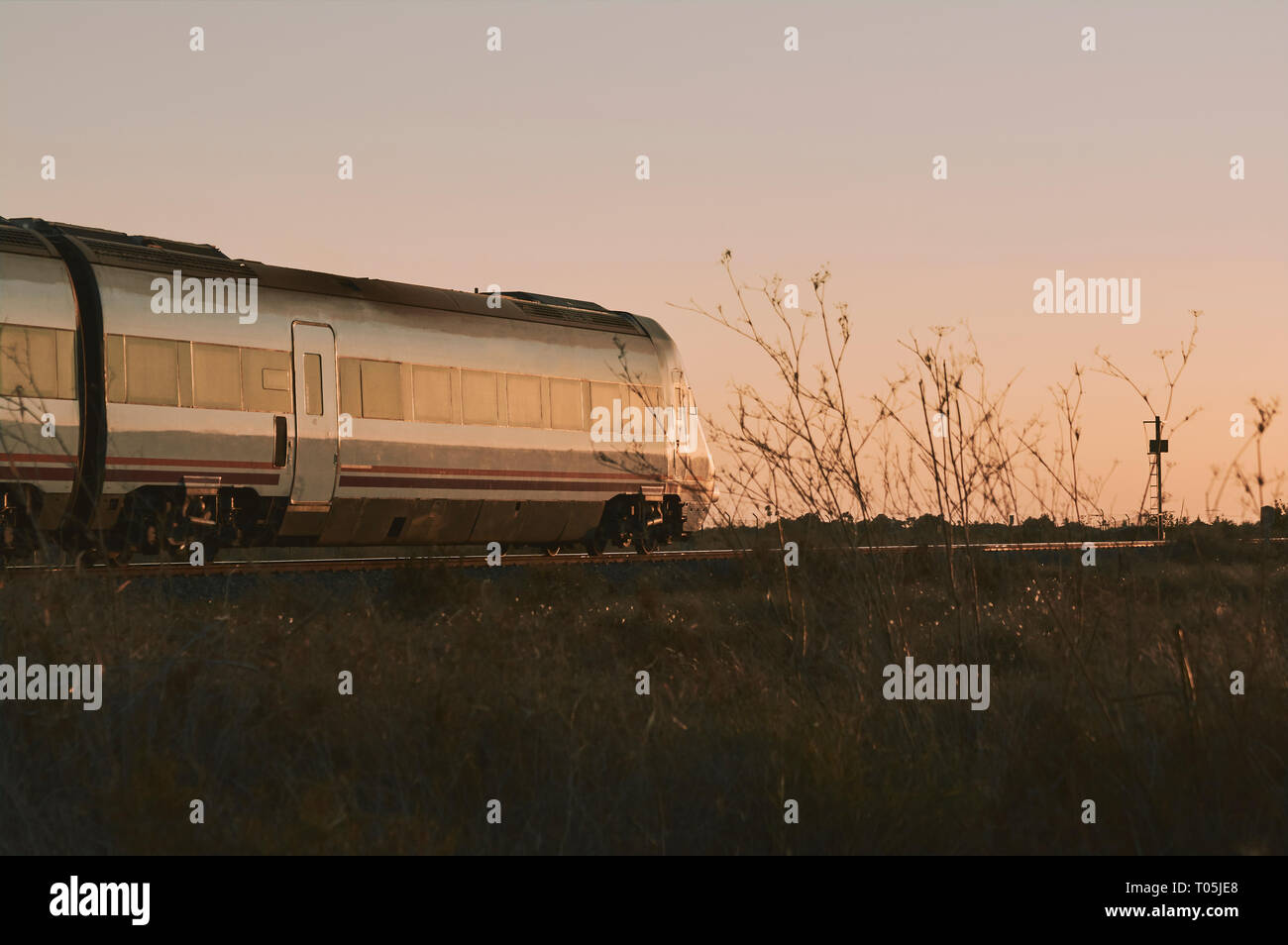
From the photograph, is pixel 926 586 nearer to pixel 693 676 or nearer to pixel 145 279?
pixel 693 676

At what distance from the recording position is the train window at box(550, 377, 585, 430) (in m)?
19.3

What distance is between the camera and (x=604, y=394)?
20.2 meters

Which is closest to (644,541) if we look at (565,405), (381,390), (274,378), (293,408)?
(565,405)

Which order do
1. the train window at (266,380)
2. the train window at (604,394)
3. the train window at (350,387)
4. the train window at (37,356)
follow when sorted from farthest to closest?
the train window at (604,394) < the train window at (350,387) < the train window at (266,380) < the train window at (37,356)

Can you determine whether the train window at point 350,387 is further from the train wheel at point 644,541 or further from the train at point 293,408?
the train wheel at point 644,541

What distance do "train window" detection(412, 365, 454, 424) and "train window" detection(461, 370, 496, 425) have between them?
26cm

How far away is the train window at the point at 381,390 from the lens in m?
16.9

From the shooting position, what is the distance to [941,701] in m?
7.18

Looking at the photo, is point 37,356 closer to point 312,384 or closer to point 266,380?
point 266,380

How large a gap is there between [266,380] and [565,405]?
4764 millimetres

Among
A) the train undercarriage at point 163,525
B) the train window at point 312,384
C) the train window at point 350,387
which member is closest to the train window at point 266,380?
the train window at point 312,384

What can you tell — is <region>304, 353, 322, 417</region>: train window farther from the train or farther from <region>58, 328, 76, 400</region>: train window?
<region>58, 328, 76, 400</region>: train window

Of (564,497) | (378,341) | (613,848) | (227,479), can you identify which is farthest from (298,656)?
(564,497)

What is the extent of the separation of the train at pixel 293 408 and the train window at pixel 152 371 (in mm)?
21
